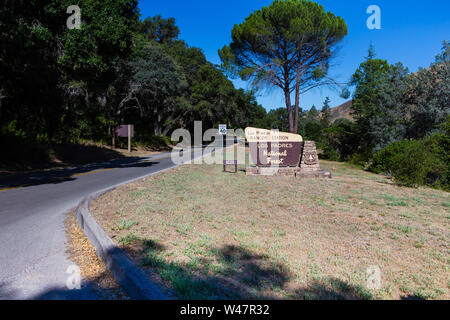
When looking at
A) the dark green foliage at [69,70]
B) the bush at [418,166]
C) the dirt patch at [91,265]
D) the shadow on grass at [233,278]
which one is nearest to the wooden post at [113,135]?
the dark green foliage at [69,70]

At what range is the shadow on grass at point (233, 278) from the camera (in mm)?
2893

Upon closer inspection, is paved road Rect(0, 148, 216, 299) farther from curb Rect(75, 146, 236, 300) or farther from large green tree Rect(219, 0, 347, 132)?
large green tree Rect(219, 0, 347, 132)

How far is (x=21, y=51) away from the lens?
33.4 feet

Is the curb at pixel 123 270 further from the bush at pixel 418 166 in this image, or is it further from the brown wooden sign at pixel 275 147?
the bush at pixel 418 166

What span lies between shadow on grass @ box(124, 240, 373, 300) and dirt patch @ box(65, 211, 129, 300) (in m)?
0.38

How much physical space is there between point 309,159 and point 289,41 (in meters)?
15.3

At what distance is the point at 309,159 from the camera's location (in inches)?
496

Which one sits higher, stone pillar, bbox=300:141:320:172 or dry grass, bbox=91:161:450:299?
stone pillar, bbox=300:141:320:172

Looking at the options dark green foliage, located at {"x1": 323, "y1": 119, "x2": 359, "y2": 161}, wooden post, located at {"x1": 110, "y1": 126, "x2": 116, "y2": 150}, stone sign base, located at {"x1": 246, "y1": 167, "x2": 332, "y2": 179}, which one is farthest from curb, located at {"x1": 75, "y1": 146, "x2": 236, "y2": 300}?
wooden post, located at {"x1": 110, "y1": 126, "x2": 116, "y2": 150}

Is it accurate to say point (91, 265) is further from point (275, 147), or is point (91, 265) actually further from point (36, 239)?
point (275, 147)

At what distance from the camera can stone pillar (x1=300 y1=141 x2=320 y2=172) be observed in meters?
12.6

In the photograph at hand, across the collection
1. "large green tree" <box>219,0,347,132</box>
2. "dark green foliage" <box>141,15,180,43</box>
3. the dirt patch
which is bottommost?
the dirt patch

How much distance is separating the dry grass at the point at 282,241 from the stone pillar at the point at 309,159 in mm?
4315

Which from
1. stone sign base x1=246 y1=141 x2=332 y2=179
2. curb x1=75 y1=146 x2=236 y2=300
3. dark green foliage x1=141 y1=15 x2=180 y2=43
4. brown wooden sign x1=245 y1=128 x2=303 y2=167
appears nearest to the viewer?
curb x1=75 y1=146 x2=236 y2=300
